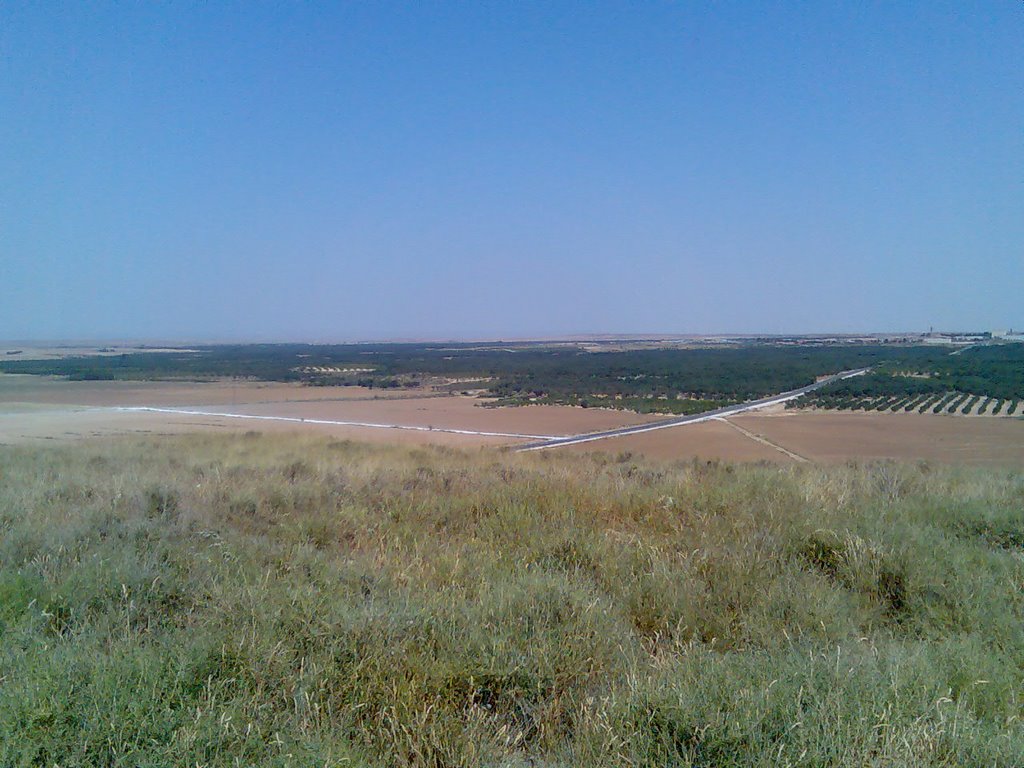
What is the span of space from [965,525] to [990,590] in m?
2.82

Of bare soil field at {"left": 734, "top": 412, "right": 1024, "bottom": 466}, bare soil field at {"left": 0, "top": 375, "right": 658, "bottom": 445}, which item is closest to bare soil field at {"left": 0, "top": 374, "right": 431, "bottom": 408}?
bare soil field at {"left": 0, "top": 375, "right": 658, "bottom": 445}

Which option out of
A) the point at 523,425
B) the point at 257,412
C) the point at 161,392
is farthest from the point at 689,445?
the point at 161,392

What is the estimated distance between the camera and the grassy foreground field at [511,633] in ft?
Result: 10.4

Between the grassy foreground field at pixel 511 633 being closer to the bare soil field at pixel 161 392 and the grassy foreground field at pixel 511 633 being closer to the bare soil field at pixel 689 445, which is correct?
the bare soil field at pixel 689 445

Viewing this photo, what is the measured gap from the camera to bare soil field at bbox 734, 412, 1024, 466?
25.2 meters

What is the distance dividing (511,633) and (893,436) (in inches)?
1317

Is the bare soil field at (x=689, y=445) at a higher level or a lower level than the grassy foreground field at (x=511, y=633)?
lower

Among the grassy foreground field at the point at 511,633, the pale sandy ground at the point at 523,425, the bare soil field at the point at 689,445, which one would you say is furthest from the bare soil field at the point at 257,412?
the grassy foreground field at the point at 511,633

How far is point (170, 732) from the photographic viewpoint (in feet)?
10.4

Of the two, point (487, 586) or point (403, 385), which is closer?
point (487, 586)

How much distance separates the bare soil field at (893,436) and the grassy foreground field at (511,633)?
1940cm

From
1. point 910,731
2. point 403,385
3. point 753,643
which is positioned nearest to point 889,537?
point 753,643

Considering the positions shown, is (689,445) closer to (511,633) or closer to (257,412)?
(257,412)

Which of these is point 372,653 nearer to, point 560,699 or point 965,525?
point 560,699
